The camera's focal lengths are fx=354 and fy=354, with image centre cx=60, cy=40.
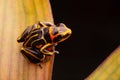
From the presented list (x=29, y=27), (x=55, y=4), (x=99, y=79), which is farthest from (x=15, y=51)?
(x=55, y=4)

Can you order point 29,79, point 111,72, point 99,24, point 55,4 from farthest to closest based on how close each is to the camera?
point 99,24, point 55,4, point 111,72, point 29,79

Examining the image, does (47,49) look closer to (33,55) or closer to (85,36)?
(33,55)

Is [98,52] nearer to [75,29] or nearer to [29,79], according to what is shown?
[75,29]

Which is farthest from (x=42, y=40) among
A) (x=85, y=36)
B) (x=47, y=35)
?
(x=85, y=36)

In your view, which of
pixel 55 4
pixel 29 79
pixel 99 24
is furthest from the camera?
pixel 99 24

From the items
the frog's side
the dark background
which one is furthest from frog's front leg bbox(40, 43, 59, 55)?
the dark background

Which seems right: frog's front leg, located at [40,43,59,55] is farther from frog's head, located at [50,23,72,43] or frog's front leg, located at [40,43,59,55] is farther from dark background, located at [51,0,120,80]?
dark background, located at [51,0,120,80]
